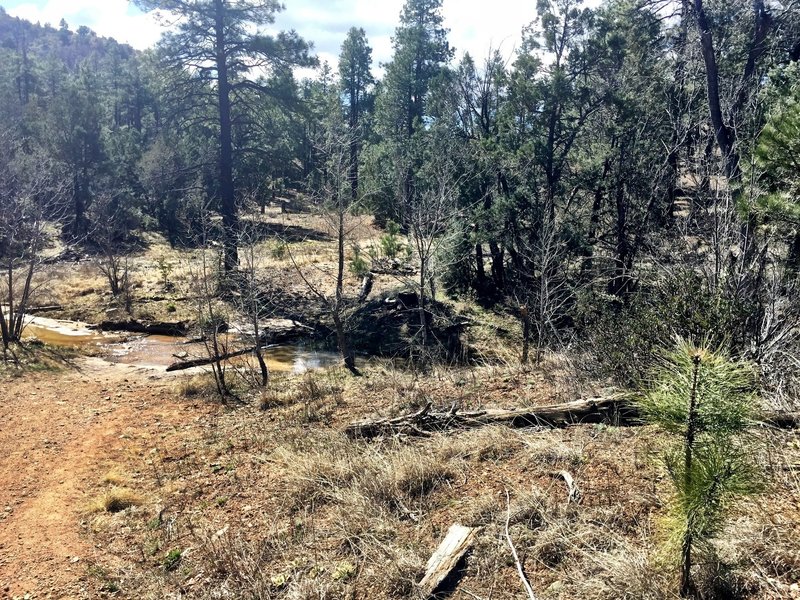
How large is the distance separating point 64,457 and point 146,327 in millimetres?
11765

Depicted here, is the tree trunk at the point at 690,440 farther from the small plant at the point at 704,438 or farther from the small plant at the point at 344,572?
the small plant at the point at 344,572

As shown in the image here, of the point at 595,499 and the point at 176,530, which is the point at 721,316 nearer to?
the point at 595,499

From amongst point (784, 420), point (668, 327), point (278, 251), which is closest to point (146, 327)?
point (278, 251)

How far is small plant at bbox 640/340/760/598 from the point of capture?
2.44m

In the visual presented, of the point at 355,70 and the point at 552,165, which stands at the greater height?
the point at 355,70

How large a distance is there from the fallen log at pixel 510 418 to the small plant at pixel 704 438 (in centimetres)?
279

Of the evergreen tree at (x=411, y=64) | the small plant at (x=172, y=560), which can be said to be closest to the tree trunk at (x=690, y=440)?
the small plant at (x=172, y=560)

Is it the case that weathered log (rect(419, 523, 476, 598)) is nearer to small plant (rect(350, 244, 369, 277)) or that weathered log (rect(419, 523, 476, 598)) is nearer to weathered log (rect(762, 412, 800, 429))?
weathered log (rect(762, 412, 800, 429))

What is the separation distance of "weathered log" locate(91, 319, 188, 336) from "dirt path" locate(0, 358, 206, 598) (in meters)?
4.81

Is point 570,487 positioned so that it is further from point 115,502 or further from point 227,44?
point 227,44

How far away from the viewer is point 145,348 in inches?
691

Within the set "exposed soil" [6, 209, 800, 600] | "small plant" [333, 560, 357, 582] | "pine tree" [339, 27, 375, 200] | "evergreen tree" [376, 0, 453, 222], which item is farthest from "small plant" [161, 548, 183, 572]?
"pine tree" [339, 27, 375, 200]

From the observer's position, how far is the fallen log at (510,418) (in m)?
5.71

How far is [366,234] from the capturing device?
30.4 m
